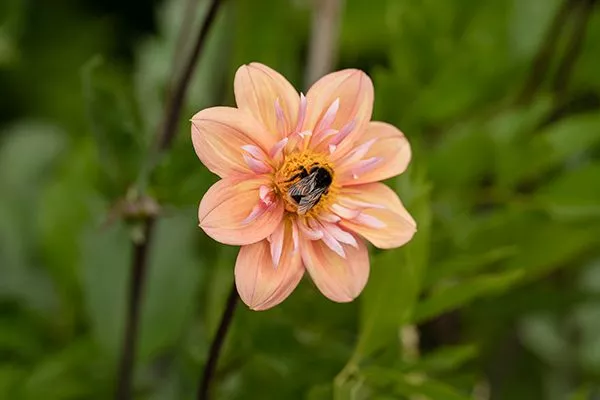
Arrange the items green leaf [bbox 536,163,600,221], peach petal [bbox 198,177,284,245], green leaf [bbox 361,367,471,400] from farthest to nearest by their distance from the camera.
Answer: green leaf [bbox 536,163,600,221]
green leaf [bbox 361,367,471,400]
peach petal [bbox 198,177,284,245]

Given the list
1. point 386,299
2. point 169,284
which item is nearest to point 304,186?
point 386,299

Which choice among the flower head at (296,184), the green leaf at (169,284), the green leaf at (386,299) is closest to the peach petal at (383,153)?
the flower head at (296,184)

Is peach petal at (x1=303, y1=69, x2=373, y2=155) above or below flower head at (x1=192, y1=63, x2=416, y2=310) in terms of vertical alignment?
above

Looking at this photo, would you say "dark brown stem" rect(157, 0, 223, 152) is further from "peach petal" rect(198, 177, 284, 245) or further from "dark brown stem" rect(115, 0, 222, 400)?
"peach petal" rect(198, 177, 284, 245)

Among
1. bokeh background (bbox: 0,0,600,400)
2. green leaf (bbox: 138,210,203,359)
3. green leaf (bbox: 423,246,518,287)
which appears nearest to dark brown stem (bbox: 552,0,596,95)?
bokeh background (bbox: 0,0,600,400)

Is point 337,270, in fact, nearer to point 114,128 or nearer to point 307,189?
point 307,189
